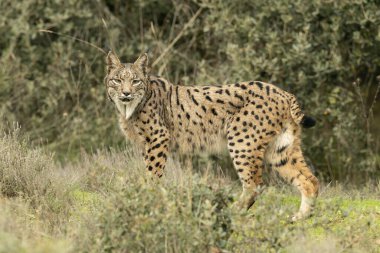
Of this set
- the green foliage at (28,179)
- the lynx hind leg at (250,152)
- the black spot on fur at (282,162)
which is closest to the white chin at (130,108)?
the green foliage at (28,179)

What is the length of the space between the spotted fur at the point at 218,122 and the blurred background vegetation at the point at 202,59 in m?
2.44

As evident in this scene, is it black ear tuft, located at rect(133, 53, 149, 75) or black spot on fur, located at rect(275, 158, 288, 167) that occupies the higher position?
black ear tuft, located at rect(133, 53, 149, 75)

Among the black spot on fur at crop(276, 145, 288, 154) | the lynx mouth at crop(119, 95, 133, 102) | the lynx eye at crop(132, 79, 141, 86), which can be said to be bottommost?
the black spot on fur at crop(276, 145, 288, 154)

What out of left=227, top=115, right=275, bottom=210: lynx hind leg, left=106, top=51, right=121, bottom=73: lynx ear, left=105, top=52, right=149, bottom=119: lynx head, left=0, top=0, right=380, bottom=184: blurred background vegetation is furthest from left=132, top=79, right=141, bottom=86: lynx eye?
Result: left=0, top=0, right=380, bottom=184: blurred background vegetation

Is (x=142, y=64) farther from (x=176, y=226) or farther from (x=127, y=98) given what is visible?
(x=176, y=226)

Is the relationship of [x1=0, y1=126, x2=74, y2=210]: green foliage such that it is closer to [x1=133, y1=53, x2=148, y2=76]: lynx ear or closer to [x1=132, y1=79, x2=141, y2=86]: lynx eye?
[x1=132, y1=79, x2=141, y2=86]: lynx eye

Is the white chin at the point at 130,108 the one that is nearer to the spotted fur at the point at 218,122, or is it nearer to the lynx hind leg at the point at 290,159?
the spotted fur at the point at 218,122

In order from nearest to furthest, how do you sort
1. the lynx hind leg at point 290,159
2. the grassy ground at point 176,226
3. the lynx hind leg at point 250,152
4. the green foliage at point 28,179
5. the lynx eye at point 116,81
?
the grassy ground at point 176,226
the green foliage at point 28,179
the lynx hind leg at point 250,152
the lynx hind leg at point 290,159
the lynx eye at point 116,81

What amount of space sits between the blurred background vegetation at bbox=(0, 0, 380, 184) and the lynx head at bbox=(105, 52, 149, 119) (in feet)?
7.63

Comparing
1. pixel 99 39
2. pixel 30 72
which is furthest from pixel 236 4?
pixel 30 72

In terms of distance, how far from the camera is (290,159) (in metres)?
8.46

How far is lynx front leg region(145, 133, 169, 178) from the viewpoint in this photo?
8.48 meters

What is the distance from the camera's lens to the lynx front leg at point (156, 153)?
848 cm

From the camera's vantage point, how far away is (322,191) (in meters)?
8.80
